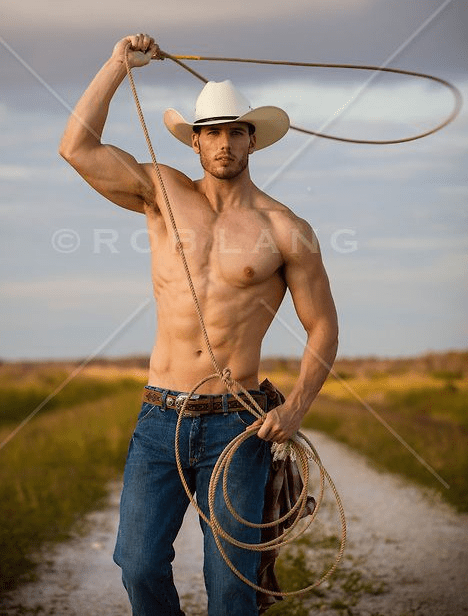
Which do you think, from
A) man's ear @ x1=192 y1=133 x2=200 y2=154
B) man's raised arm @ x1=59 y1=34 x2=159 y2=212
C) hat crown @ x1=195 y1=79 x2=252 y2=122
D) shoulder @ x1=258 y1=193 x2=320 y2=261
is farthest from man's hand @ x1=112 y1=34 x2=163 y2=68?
shoulder @ x1=258 y1=193 x2=320 y2=261

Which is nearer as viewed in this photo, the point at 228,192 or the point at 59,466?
the point at 228,192

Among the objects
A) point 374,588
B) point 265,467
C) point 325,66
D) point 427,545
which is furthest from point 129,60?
point 427,545

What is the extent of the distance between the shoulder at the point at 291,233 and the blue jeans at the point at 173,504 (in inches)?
29.9

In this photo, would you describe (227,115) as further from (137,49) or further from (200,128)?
(137,49)

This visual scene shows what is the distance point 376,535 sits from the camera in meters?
9.95

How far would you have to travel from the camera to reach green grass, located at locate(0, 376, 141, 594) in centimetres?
958

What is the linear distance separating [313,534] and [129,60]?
570 cm

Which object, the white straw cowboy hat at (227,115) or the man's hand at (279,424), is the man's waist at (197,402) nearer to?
the man's hand at (279,424)

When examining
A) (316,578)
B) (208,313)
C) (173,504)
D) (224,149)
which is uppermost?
(224,149)

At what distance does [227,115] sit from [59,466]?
8279 millimetres

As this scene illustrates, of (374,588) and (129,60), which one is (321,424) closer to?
(374,588)

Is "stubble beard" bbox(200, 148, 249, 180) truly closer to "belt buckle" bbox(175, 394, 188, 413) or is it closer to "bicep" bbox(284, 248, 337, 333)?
"bicep" bbox(284, 248, 337, 333)

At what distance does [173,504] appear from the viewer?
5164 millimetres

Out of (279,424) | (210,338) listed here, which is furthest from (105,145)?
(279,424)
